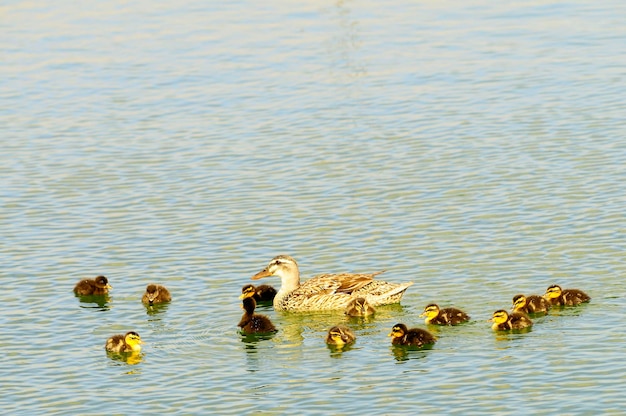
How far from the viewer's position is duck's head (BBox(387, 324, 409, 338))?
58.5ft

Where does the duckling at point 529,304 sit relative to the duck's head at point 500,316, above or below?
above

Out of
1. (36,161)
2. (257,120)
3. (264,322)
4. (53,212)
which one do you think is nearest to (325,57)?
(257,120)

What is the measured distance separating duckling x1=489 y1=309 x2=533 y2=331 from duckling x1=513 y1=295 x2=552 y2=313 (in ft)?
1.32

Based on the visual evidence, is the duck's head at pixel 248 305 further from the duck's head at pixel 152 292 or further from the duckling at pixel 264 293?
the duckling at pixel 264 293

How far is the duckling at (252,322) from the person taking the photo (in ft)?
62.1

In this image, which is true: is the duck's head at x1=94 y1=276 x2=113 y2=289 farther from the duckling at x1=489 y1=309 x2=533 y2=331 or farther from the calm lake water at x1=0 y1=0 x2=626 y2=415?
the duckling at x1=489 y1=309 x2=533 y2=331

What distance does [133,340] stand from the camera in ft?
59.4

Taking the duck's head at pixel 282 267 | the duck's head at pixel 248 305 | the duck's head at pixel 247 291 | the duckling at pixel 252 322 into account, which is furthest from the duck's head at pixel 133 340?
the duck's head at pixel 282 267

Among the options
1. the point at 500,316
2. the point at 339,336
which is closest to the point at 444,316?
the point at 500,316

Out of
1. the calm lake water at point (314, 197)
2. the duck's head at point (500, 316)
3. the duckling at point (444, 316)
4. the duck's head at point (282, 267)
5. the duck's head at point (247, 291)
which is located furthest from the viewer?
the duck's head at point (282, 267)

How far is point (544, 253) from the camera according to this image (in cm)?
2148

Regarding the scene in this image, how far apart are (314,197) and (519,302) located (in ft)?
24.8

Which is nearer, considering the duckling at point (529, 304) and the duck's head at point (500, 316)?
the duck's head at point (500, 316)

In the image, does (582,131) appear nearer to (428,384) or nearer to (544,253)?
(544,253)
